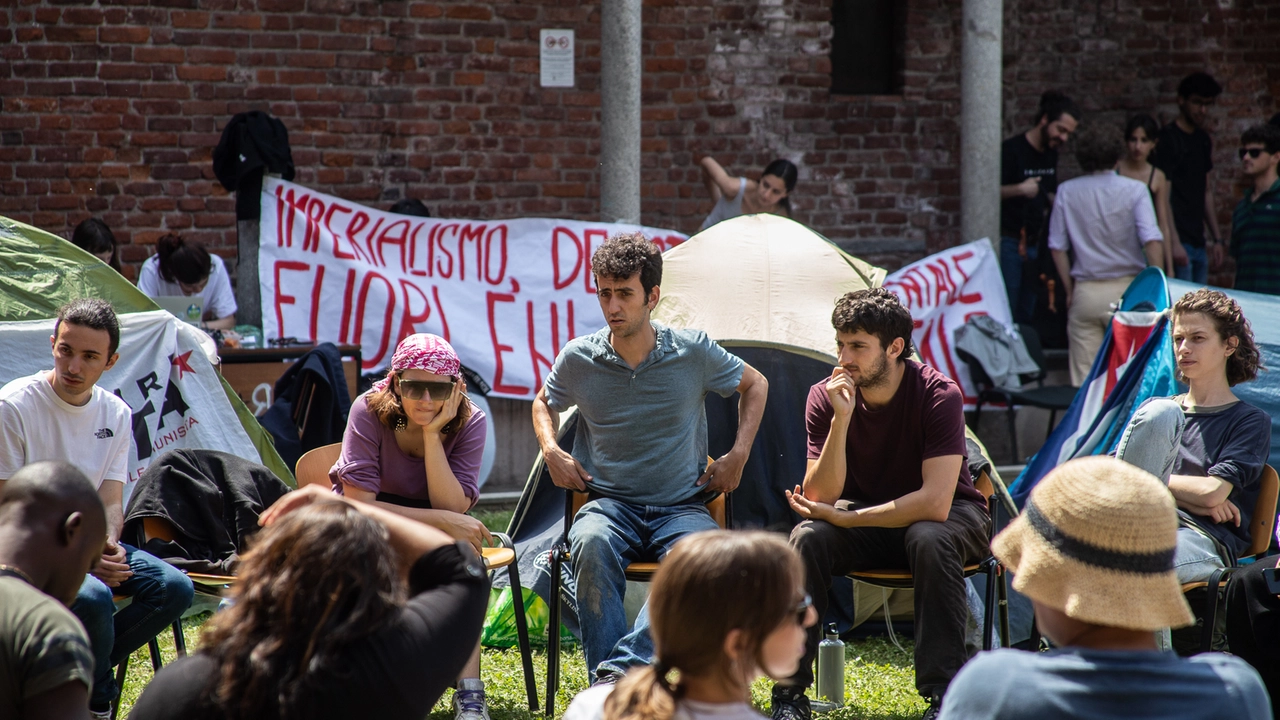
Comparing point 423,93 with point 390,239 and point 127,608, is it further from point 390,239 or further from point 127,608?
point 127,608

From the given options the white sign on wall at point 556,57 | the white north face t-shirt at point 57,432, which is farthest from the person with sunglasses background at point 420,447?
the white sign on wall at point 556,57

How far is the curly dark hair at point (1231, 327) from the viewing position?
3.87 meters

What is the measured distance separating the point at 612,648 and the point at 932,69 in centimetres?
616

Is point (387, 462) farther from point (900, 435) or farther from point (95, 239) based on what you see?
point (95, 239)

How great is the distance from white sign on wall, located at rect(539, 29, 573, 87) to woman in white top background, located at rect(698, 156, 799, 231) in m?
1.18

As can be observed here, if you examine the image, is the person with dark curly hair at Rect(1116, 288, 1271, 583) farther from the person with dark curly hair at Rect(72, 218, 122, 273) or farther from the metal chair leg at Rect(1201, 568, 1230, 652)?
the person with dark curly hair at Rect(72, 218, 122, 273)

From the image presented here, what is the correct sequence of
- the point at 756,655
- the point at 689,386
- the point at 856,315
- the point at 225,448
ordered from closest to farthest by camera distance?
the point at 756,655, the point at 856,315, the point at 689,386, the point at 225,448

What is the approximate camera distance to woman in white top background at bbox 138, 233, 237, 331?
607cm

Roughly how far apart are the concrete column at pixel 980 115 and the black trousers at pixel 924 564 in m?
3.85

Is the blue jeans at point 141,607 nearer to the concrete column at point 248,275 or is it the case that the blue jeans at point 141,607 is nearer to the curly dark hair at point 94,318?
the curly dark hair at point 94,318

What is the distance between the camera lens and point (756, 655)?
1688mm

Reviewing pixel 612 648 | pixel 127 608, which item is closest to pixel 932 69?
pixel 612 648

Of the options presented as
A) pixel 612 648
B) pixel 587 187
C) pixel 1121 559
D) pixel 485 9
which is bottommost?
pixel 612 648

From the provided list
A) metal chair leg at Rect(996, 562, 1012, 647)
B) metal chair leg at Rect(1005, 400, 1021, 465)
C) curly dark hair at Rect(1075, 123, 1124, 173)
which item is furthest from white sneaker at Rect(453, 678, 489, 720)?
curly dark hair at Rect(1075, 123, 1124, 173)
